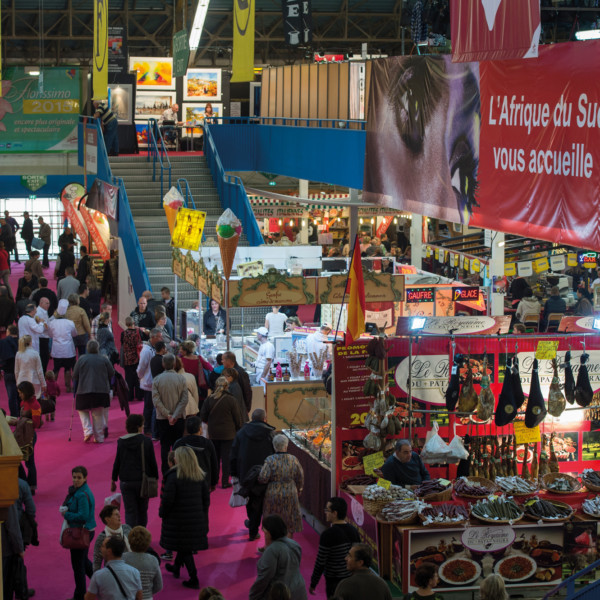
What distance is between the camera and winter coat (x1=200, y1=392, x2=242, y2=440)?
9.79 m

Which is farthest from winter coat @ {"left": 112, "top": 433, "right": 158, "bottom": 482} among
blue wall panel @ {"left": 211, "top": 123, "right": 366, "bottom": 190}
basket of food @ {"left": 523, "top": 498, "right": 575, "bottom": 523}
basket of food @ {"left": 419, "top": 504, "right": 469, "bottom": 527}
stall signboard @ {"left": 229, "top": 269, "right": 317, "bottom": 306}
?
blue wall panel @ {"left": 211, "top": 123, "right": 366, "bottom": 190}

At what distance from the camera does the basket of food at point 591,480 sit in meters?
8.00

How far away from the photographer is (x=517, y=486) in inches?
313

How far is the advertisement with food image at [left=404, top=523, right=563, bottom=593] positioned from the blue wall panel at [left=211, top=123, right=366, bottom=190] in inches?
436

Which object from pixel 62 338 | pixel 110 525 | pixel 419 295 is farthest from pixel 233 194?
pixel 110 525

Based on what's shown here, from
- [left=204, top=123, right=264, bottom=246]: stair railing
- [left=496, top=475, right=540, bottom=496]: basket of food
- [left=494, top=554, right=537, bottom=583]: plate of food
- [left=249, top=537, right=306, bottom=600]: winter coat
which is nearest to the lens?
[left=249, top=537, right=306, bottom=600]: winter coat

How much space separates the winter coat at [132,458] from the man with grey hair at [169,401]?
1.88m

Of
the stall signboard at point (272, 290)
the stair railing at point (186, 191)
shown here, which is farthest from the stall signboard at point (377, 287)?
the stair railing at point (186, 191)

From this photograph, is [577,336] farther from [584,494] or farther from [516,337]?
[584,494]

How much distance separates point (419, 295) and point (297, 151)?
23.8 ft

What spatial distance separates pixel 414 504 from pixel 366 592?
69.2 inches

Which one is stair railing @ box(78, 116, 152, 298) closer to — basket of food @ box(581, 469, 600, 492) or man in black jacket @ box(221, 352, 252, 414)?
man in black jacket @ box(221, 352, 252, 414)

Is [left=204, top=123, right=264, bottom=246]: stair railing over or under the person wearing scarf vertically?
over

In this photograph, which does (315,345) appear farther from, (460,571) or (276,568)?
(276,568)
